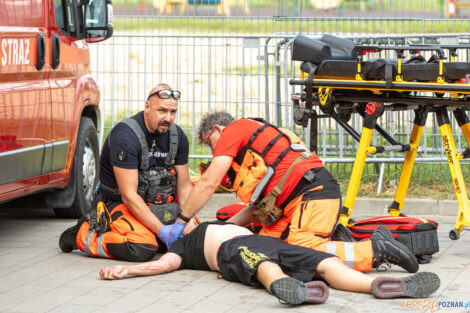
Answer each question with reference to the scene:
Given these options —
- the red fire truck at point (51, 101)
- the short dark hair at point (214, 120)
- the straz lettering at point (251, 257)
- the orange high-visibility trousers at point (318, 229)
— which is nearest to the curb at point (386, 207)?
the red fire truck at point (51, 101)

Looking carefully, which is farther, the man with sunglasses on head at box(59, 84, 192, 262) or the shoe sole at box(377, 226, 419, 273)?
the man with sunglasses on head at box(59, 84, 192, 262)

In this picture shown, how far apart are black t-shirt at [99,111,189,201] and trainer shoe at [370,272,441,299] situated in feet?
7.30

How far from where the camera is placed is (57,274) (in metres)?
6.36

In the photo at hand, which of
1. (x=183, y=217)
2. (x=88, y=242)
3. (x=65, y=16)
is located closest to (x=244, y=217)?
(x=183, y=217)

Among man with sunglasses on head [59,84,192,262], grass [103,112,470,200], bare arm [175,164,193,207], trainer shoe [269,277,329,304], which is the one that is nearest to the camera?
trainer shoe [269,277,329,304]

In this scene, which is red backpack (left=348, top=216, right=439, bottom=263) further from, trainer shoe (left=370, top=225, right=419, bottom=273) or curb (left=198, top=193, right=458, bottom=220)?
curb (left=198, top=193, right=458, bottom=220)

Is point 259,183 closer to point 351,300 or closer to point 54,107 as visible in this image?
point 351,300

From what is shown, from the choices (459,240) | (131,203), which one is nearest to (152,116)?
(131,203)

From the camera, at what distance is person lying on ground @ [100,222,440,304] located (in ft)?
17.5

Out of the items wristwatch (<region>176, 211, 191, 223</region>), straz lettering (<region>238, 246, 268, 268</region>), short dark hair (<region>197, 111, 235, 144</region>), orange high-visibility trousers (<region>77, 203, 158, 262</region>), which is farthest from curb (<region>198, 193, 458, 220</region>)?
straz lettering (<region>238, 246, 268, 268</region>)

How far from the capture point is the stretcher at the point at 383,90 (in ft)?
21.7

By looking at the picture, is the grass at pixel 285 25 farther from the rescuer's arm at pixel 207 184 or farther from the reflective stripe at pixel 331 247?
the reflective stripe at pixel 331 247

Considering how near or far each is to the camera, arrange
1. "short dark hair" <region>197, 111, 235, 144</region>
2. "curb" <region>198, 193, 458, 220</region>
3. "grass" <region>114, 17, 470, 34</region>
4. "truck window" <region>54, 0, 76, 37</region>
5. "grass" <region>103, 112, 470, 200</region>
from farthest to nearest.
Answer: "grass" <region>114, 17, 470, 34</region> < "grass" <region>103, 112, 470, 200</region> < "curb" <region>198, 193, 458, 220</region> < "truck window" <region>54, 0, 76, 37</region> < "short dark hair" <region>197, 111, 235, 144</region>

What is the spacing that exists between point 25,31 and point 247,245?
2558mm
